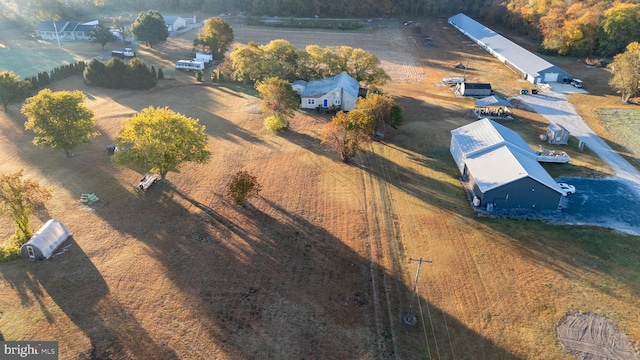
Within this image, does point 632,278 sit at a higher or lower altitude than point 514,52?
lower

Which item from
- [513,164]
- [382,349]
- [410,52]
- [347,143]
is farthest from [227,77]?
[382,349]

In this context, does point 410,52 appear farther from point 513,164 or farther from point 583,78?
point 513,164

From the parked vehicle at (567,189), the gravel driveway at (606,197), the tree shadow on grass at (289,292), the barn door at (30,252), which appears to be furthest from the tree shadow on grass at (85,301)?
the parked vehicle at (567,189)

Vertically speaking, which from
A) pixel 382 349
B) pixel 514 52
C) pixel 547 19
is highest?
pixel 547 19

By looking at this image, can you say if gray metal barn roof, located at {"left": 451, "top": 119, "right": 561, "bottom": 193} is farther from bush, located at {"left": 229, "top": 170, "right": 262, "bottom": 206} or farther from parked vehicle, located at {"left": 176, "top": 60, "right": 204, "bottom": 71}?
parked vehicle, located at {"left": 176, "top": 60, "right": 204, "bottom": 71}

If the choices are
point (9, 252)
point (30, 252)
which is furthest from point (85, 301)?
point (9, 252)
